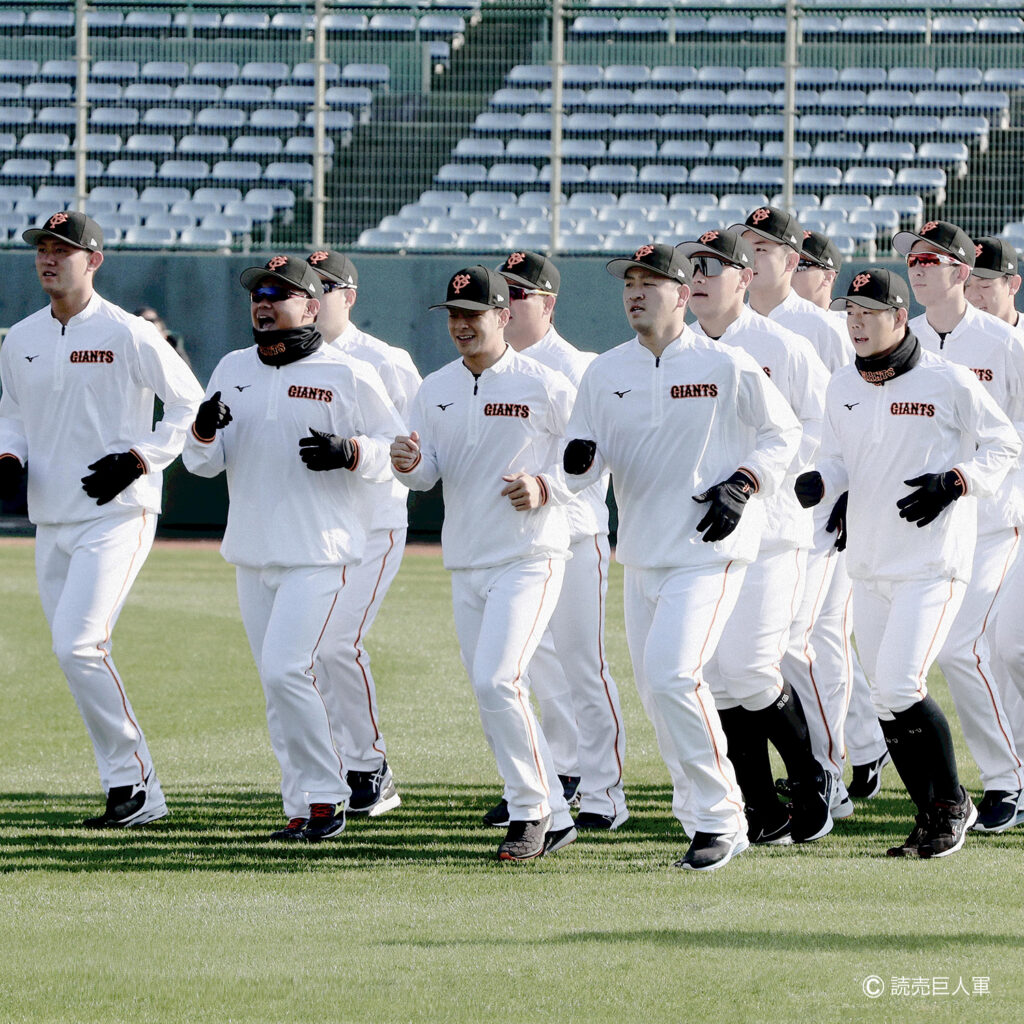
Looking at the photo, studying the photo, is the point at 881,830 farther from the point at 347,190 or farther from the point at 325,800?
the point at 347,190

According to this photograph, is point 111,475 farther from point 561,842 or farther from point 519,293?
point 561,842

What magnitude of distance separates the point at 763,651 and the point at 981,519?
116cm

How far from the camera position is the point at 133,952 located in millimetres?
4934

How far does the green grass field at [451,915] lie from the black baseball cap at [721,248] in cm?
211

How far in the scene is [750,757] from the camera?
6.56m

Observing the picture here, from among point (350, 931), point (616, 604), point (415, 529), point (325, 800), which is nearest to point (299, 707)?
point (325, 800)

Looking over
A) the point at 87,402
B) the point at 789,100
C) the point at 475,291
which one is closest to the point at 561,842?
the point at 475,291

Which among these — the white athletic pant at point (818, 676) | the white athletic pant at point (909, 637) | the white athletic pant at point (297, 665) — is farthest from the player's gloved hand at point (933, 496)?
the white athletic pant at point (297, 665)

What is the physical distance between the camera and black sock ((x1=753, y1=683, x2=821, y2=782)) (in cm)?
650

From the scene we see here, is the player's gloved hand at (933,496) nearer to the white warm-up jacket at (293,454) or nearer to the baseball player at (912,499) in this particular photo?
the baseball player at (912,499)

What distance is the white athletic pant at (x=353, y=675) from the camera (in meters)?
7.38

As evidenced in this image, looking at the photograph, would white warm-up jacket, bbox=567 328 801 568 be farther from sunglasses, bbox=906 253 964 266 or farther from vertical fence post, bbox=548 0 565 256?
vertical fence post, bbox=548 0 565 256

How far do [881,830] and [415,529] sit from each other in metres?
12.1

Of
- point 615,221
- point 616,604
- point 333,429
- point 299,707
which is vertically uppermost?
point 615,221
